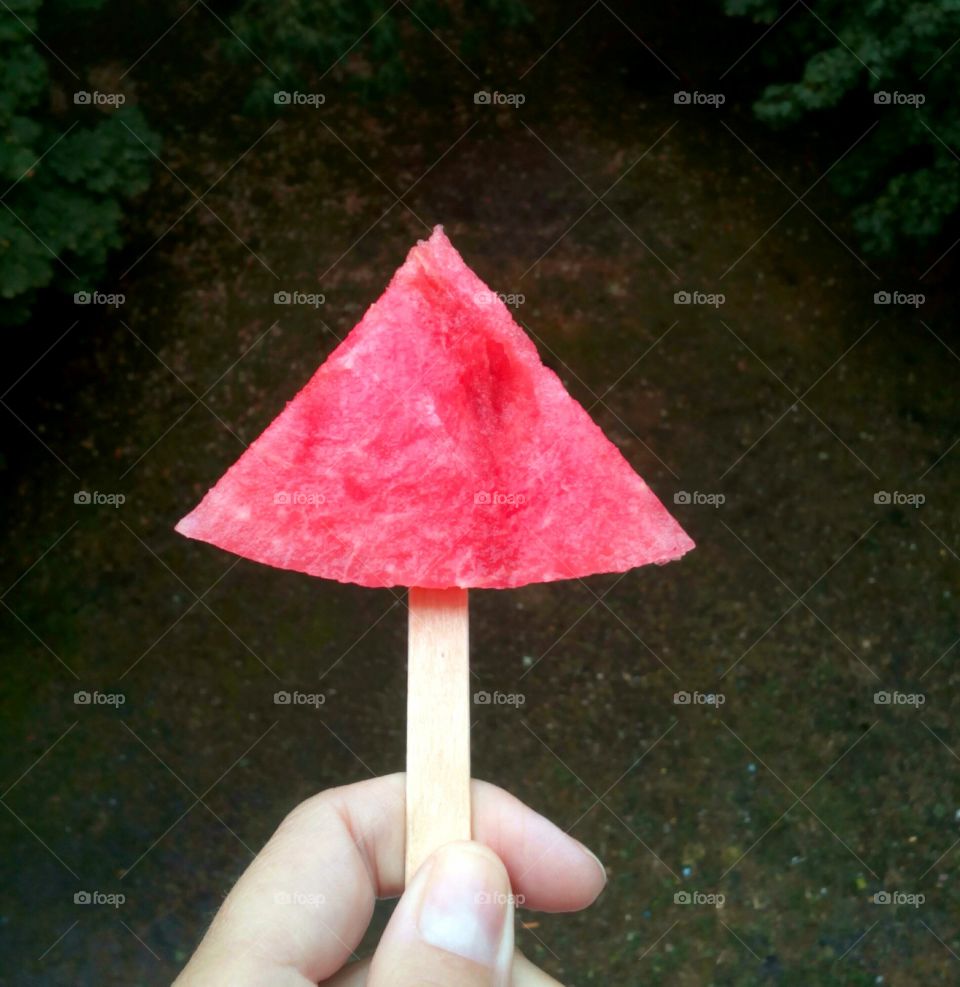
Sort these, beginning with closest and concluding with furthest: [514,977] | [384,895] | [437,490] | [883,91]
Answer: [437,490] → [514,977] → [384,895] → [883,91]

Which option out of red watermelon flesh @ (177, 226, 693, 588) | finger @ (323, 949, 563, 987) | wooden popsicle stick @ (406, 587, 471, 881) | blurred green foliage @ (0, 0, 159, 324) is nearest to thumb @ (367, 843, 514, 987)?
wooden popsicle stick @ (406, 587, 471, 881)

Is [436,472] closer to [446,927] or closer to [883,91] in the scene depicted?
[446,927]

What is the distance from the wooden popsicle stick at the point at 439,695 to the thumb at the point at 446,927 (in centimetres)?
10

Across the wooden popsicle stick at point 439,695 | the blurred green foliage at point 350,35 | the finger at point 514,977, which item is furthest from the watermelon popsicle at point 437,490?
the blurred green foliage at point 350,35

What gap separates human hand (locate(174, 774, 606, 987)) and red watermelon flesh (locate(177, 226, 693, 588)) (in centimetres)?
43

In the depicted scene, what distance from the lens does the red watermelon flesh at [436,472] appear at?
4.17 feet

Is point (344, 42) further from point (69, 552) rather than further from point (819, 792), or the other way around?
point (819, 792)

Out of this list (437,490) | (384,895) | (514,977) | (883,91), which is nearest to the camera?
(437,490)

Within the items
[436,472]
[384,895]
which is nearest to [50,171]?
[436,472]

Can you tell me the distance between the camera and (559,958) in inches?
106

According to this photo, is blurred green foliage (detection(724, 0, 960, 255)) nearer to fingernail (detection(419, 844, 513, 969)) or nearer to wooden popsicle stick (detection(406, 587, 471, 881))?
wooden popsicle stick (detection(406, 587, 471, 881))

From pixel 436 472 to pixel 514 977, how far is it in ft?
2.70

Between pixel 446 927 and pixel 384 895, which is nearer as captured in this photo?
pixel 446 927

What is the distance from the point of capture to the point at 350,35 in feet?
7.30
